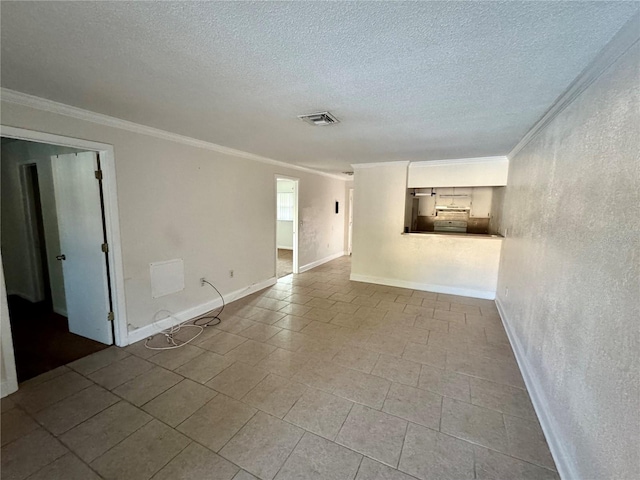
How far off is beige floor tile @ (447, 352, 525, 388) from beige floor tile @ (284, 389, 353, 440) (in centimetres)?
121

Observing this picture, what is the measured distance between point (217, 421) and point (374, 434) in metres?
1.11

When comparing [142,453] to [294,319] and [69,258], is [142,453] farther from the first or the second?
[69,258]

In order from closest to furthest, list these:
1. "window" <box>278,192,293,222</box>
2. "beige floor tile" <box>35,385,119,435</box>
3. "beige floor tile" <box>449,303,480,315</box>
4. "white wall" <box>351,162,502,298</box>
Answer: "beige floor tile" <box>35,385,119,435</box>
"beige floor tile" <box>449,303,480,315</box>
"white wall" <box>351,162,502,298</box>
"window" <box>278,192,293,222</box>

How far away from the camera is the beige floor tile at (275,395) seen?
2062 millimetres

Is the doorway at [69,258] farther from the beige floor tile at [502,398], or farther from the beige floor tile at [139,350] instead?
the beige floor tile at [502,398]

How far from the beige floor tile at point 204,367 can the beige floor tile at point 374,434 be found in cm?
129

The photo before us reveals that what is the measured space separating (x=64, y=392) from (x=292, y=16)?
3.15 meters

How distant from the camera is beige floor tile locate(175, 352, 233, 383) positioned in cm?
243

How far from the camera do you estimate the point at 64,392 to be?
2.21m

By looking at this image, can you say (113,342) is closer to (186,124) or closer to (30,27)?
(186,124)

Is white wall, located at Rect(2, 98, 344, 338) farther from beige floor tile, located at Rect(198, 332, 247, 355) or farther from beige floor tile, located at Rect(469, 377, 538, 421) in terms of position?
beige floor tile, located at Rect(469, 377, 538, 421)

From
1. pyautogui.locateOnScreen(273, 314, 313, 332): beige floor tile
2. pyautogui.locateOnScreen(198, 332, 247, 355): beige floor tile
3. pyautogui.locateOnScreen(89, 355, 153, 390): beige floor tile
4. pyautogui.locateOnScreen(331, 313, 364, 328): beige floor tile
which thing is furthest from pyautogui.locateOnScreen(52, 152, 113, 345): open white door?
pyautogui.locateOnScreen(331, 313, 364, 328): beige floor tile

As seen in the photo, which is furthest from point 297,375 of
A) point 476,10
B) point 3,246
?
point 3,246

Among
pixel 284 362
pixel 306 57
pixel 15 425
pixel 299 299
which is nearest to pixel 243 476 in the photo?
pixel 284 362
